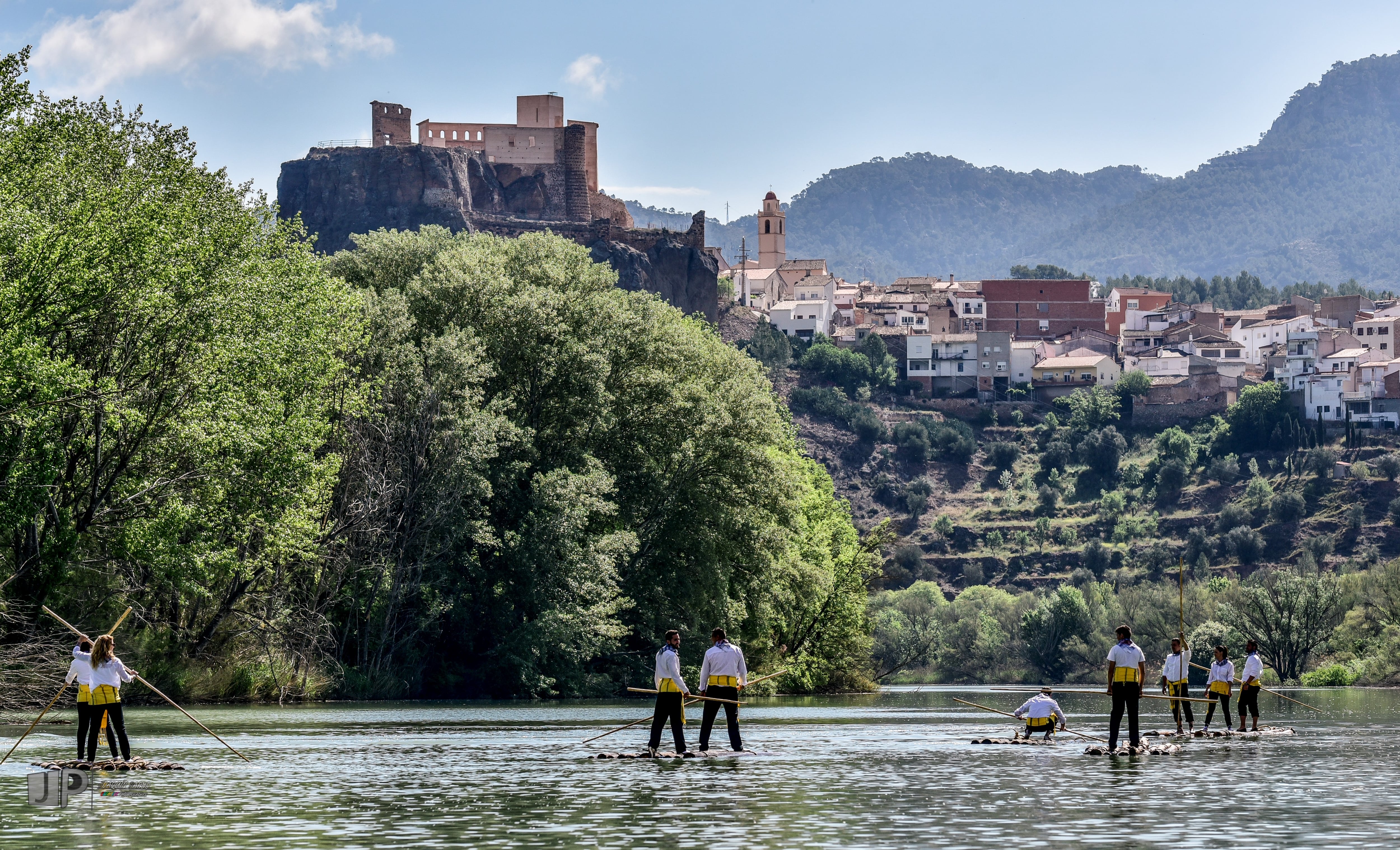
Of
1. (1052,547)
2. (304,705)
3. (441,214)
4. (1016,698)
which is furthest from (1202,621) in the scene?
(441,214)

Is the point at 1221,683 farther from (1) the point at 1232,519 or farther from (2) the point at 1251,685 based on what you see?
(1) the point at 1232,519

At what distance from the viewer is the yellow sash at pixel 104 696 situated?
83.7ft

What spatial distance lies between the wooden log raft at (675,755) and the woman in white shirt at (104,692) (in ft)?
25.2

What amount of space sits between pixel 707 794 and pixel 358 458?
34.5 m

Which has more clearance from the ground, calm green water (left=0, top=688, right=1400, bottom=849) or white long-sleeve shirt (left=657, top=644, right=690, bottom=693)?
→ white long-sleeve shirt (left=657, top=644, right=690, bottom=693)

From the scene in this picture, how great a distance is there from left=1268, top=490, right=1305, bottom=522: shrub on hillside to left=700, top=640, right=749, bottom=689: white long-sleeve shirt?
148 m

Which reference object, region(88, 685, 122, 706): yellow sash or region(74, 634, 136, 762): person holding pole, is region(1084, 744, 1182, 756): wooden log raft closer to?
region(74, 634, 136, 762): person holding pole

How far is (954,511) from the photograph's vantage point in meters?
191

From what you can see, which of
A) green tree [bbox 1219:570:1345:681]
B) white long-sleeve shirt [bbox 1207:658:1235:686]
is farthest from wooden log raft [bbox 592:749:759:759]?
green tree [bbox 1219:570:1345:681]

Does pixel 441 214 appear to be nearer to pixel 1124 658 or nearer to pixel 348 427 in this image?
pixel 348 427

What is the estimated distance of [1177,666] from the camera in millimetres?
37594

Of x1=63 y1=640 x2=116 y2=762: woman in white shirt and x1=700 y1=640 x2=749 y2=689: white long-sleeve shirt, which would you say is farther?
x1=700 y1=640 x2=749 y2=689: white long-sleeve shirt

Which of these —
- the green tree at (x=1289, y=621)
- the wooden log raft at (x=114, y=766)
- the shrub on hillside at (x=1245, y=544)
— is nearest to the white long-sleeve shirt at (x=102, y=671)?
the wooden log raft at (x=114, y=766)

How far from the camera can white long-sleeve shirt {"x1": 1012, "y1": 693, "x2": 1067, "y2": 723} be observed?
3509cm
